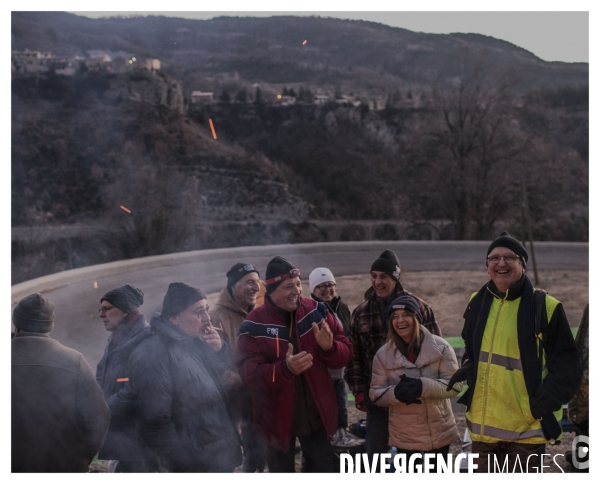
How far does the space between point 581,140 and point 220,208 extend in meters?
23.1

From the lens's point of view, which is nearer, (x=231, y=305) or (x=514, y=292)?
(x=514, y=292)

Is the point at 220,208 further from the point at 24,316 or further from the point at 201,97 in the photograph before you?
the point at 24,316

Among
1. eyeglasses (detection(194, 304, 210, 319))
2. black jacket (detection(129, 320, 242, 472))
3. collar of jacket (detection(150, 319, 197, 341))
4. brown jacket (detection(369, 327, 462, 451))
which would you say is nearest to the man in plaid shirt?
brown jacket (detection(369, 327, 462, 451))

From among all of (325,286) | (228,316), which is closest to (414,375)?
(325,286)

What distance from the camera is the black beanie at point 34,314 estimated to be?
11.4 ft

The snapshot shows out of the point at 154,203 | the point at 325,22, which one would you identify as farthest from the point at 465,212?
the point at 325,22

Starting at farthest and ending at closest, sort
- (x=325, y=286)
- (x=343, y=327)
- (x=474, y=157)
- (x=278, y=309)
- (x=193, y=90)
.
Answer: (x=193, y=90) → (x=474, y=157) → (x=325, y=286) → (x=343, y=327) → (x=278, y=309)

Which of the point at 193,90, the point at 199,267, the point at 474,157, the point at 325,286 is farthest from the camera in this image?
the point at 193,90

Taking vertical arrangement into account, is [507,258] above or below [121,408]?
above

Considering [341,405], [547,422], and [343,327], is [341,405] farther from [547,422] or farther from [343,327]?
[547,422]

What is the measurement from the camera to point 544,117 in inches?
1666

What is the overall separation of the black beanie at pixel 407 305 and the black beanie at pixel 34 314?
175cm

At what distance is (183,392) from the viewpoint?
3564 millimetres

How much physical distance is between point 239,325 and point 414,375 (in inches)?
43.7
